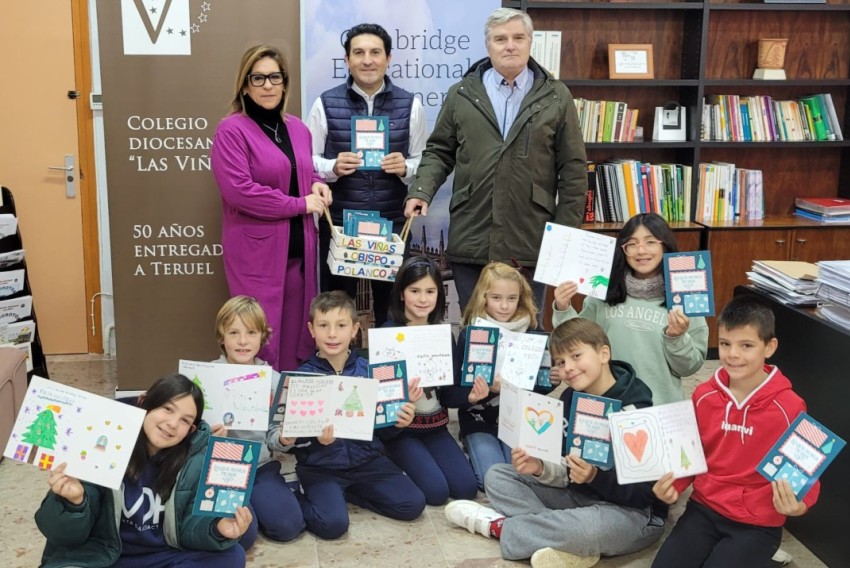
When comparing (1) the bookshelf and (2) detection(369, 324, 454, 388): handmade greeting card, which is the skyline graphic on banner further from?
(2) detection(369, 324, 454, 388): handmade greeting card

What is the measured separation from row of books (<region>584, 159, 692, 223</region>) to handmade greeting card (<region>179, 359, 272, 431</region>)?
7.99 feet

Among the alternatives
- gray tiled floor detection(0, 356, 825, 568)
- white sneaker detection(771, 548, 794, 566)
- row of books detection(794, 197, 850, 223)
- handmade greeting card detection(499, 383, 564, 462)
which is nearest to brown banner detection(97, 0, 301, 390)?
gray tiled floor detection(0, 356, 825, 568)

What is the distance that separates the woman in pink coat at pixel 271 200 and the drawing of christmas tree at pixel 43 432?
1.49 m

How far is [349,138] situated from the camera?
4.00 metres

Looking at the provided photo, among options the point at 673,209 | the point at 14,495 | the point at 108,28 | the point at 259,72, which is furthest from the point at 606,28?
the point at 14,495

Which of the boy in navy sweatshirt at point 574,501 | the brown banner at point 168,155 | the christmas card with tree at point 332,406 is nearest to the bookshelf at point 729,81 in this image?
the brown banner at point 168,155

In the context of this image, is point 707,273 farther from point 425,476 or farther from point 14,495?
point 14,495

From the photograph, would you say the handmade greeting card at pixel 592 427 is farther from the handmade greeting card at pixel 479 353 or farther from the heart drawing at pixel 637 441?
the handmade greeting card at pixel 479 353

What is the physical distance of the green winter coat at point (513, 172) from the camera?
381 centimetres

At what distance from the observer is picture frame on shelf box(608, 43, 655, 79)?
4.97 metres

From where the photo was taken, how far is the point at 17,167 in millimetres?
4848

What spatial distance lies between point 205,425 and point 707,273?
171 cm

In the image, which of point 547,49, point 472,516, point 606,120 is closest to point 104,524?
point 472,516

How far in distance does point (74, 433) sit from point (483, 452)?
1621mm
